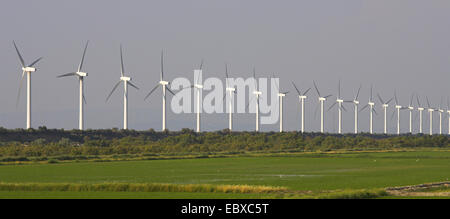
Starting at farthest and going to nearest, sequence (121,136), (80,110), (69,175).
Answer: (121,136), (80,110), (69,175)

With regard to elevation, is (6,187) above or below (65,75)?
below

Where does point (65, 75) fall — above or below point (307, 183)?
above

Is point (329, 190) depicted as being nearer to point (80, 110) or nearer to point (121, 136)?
point (80, 110)

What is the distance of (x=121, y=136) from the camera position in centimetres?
16888

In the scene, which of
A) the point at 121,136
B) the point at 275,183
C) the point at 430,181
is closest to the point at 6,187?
the point at 275,183

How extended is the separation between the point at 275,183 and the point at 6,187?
19596mm

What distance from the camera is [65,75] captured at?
431 ft

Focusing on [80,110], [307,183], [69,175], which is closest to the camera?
[307,183]
